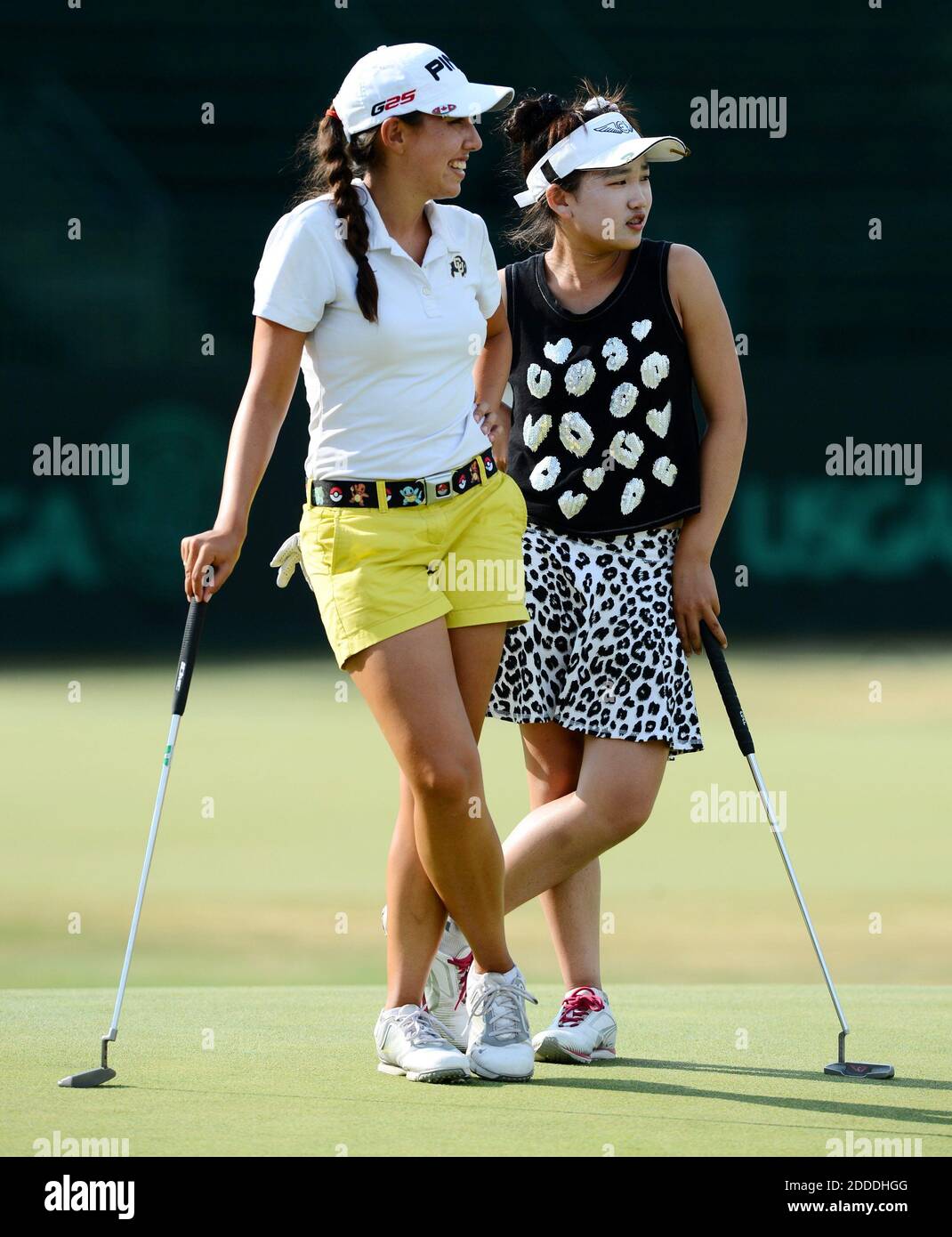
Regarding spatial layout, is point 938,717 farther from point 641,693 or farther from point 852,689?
point 641,693

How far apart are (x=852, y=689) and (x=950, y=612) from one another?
1.08 metres

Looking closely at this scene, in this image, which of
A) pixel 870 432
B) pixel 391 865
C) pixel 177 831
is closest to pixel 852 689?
pixel 870 432

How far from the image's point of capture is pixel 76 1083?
2914 mm

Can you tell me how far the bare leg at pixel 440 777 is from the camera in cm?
287

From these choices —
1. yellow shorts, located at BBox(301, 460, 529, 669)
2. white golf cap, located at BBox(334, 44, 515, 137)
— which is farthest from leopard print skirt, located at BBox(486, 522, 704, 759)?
white golf cap, located at BBox(334, 44, 515, 137)

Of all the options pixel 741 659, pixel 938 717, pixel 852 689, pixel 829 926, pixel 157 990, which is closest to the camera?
pixel 157 990

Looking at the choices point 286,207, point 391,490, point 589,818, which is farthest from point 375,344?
point 286,207

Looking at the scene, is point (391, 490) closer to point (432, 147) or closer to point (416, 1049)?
point (432, 147)

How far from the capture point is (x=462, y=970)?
328cm

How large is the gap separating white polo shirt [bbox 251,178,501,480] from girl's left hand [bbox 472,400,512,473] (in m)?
0.20

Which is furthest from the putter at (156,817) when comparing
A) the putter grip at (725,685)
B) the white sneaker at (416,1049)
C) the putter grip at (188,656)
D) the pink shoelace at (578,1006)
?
the putter grip at (725,685)

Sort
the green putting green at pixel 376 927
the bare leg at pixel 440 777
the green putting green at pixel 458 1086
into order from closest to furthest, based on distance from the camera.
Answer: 1. the green putting green at pixel 458 1086
2. the green putting green at pixel 376 927
3. the bare leg at pixel 440 777

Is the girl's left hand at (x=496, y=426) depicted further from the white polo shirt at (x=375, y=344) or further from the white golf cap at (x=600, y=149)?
the white golf cap at (x=600, y=149)

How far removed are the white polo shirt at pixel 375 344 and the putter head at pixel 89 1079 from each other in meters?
0.93
